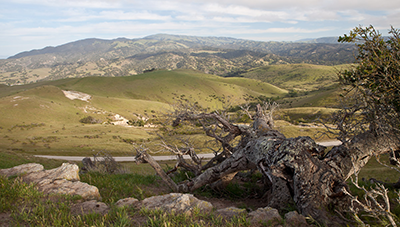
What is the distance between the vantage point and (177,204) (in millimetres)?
5066

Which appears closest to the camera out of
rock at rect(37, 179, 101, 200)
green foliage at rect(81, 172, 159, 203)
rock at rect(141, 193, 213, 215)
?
rock at rect(141, 193, 213, 215)

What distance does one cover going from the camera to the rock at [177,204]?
490 centimetres

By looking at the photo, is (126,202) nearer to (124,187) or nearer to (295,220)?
(124,187)

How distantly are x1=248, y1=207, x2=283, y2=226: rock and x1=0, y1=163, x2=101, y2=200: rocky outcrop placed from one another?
4581 mm

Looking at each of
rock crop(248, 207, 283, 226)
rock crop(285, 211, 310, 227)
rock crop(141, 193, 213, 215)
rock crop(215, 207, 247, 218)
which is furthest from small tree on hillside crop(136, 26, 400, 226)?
rock crop(141, 193, 213, 215)

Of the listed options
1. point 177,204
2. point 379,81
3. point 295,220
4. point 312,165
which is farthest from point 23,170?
point 379,81

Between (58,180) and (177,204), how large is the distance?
4446 millimetres

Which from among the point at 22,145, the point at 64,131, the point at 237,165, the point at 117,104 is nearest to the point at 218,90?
the point at 117,104

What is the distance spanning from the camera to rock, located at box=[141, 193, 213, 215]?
4.90 m

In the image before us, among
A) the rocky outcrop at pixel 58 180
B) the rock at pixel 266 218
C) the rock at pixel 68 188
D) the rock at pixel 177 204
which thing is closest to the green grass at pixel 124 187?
the rock at pixel 68 188

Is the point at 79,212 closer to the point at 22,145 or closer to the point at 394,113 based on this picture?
the point at 394,113

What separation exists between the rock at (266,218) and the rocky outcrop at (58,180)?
458 cm

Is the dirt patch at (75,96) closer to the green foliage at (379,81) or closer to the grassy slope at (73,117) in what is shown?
the grassy slope at (73,117)

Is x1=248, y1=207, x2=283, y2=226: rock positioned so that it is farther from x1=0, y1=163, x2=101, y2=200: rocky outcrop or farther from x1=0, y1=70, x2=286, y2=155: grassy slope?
x1=0, y1=163, x2=101, y2=200: rocky outcrop
